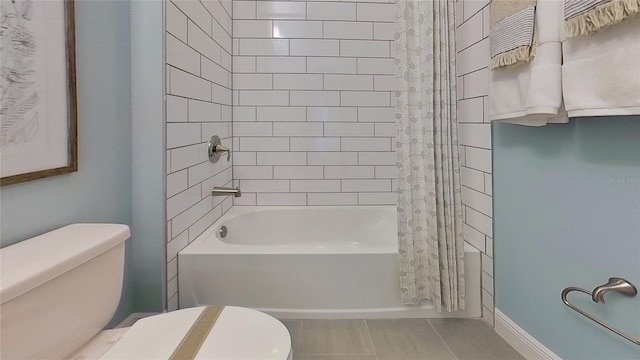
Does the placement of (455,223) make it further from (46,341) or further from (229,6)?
(229,6)

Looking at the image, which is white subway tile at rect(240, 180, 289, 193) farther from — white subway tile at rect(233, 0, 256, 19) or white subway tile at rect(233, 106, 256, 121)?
white subway tile at rect(233, 0, 256, 19)

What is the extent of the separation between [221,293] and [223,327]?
762 millimetres

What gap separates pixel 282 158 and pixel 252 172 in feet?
0.80

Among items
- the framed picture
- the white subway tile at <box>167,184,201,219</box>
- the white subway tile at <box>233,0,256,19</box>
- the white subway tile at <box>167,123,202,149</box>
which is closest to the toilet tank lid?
the framed picture

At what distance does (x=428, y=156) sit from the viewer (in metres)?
1.74

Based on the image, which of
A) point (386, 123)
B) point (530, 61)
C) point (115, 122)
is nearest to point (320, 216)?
point (386, 123)

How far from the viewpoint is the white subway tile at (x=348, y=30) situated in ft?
8.49

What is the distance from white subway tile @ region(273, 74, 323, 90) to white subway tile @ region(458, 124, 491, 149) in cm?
108

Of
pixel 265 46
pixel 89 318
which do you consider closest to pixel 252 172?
pixel 265 46

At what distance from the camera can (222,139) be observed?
239 centimetres

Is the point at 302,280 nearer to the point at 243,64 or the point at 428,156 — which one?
the point at 428,156

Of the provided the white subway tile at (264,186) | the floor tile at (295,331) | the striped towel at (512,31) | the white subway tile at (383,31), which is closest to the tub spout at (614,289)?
the striped towel at (512,31)

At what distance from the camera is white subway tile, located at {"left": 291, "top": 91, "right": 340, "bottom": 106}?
2.62 metres

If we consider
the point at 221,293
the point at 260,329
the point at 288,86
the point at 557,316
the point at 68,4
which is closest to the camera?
the point at 260,329
